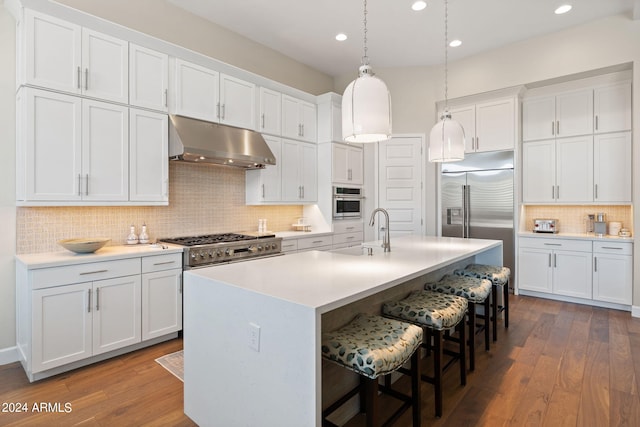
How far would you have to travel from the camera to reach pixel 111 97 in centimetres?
295

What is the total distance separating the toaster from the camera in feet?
15.2

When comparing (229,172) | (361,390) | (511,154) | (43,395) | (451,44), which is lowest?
(43,395)

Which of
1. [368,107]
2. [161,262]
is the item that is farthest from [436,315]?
[161,262]

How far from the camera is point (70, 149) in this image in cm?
274

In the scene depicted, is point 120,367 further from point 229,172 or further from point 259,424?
point 229,172

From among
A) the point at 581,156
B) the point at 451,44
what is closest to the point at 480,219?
the point at 581,156

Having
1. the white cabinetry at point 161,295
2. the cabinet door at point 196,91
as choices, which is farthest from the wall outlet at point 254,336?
the cabinet door at point 196,91

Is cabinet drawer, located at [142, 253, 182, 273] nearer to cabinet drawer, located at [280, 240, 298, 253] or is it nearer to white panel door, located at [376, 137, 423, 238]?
cabinet drawer, located at [280, 240, 298, 253]

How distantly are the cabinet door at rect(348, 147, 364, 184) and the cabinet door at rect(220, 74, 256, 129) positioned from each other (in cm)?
172

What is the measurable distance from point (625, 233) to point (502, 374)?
2.94m

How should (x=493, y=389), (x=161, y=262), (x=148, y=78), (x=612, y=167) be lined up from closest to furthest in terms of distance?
(x=493, y=389), (x=161, y=262), (x=148, y=78), (x=612, y=167)

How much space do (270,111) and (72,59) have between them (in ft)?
6.88

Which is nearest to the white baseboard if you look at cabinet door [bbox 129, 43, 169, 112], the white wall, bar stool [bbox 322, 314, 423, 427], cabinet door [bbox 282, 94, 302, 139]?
the white wall

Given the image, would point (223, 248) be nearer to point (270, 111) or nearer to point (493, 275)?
point (270, 111)
